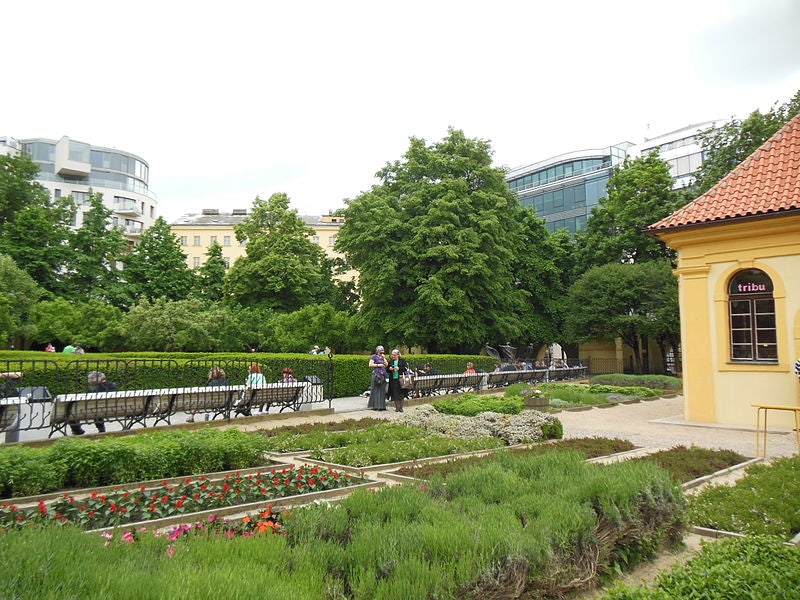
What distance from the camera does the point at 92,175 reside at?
239 ft

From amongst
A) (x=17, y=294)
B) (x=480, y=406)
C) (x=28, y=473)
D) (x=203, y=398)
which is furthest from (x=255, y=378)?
(x=17, y=294)

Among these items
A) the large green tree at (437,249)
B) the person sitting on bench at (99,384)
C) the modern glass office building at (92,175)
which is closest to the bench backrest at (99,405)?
the person sitting on bench at (99,384)

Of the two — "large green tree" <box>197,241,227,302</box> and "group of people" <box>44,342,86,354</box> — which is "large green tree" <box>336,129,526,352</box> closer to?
"group of people" <box>44,342,86,354</box>

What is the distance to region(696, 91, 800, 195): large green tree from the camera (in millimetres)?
27625

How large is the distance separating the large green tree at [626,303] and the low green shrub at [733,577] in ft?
105

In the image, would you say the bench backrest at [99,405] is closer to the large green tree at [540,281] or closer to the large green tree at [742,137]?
the large green tree at [742,137]

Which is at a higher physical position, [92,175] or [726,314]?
[92,175]

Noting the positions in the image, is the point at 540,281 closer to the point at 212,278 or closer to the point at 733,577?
the point at 212,278

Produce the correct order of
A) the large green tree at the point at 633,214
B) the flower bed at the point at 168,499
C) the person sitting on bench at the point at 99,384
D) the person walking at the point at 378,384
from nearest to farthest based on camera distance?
1. the flower bed at the point at 168,499
2. the person sitting on bench at the point at 99,384
3. the person walking at the point at 378,384
4. the large green tree at the point at 633,214

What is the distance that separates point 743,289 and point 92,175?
2992 inches

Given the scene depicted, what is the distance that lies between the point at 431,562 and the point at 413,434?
781 cm

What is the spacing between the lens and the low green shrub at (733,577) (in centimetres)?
348

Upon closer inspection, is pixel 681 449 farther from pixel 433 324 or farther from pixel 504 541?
pixel 433 324

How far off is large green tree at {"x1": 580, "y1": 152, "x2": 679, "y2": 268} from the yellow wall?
23558 millimetres
